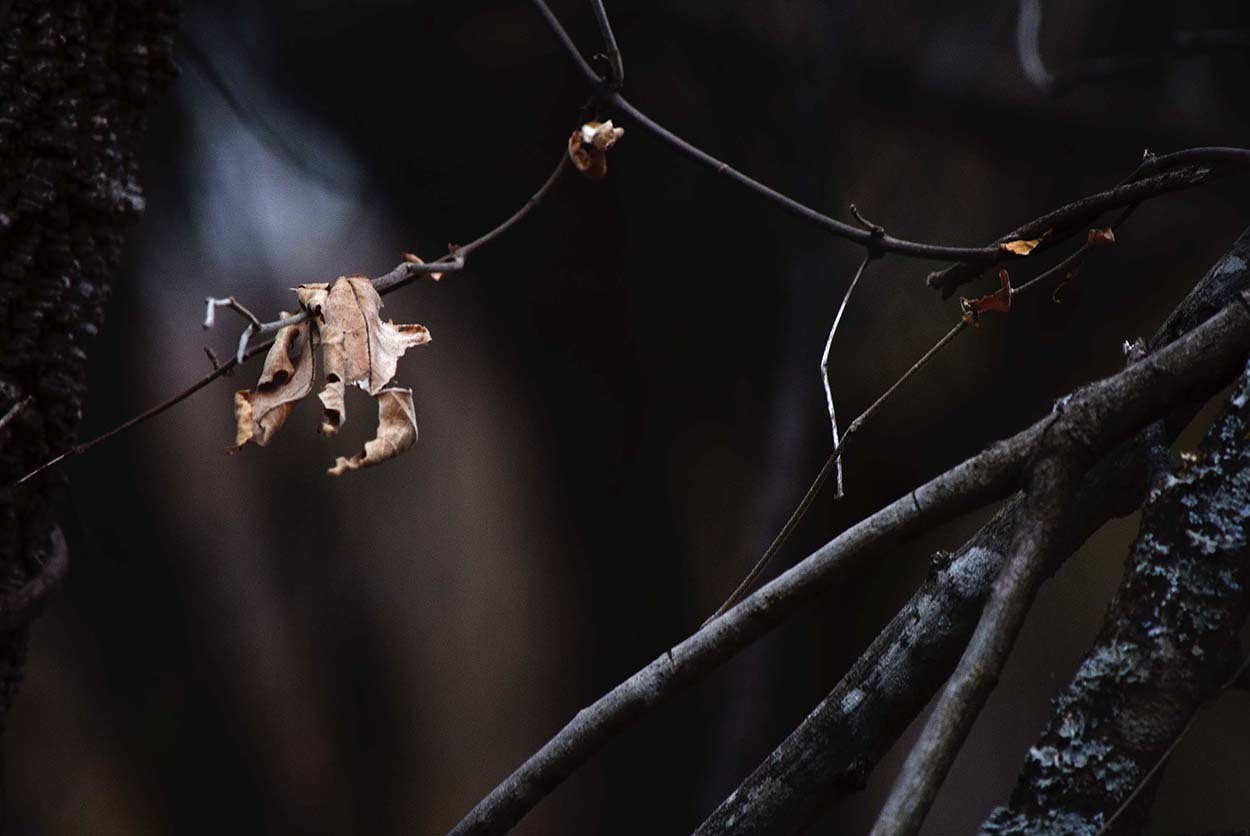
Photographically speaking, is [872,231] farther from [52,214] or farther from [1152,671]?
[52,214]

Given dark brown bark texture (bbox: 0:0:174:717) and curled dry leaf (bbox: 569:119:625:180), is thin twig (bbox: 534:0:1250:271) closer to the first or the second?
curled dry leaf (bbox: 569:119:625:180)

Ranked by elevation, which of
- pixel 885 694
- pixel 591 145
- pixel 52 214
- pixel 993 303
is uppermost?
pixel 52 214

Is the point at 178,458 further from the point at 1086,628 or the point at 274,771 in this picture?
the point at 1086,628

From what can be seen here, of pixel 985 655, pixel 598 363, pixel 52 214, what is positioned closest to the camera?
pixel 985 655

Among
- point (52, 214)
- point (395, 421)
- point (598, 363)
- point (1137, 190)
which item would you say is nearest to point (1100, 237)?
point (1137, 190)

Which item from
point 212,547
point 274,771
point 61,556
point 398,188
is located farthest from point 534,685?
point 61,556

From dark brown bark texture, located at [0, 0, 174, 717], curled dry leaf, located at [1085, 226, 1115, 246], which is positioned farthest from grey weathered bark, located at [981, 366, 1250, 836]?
dark brown bark texture, located at [0, 0, 174, 717]
